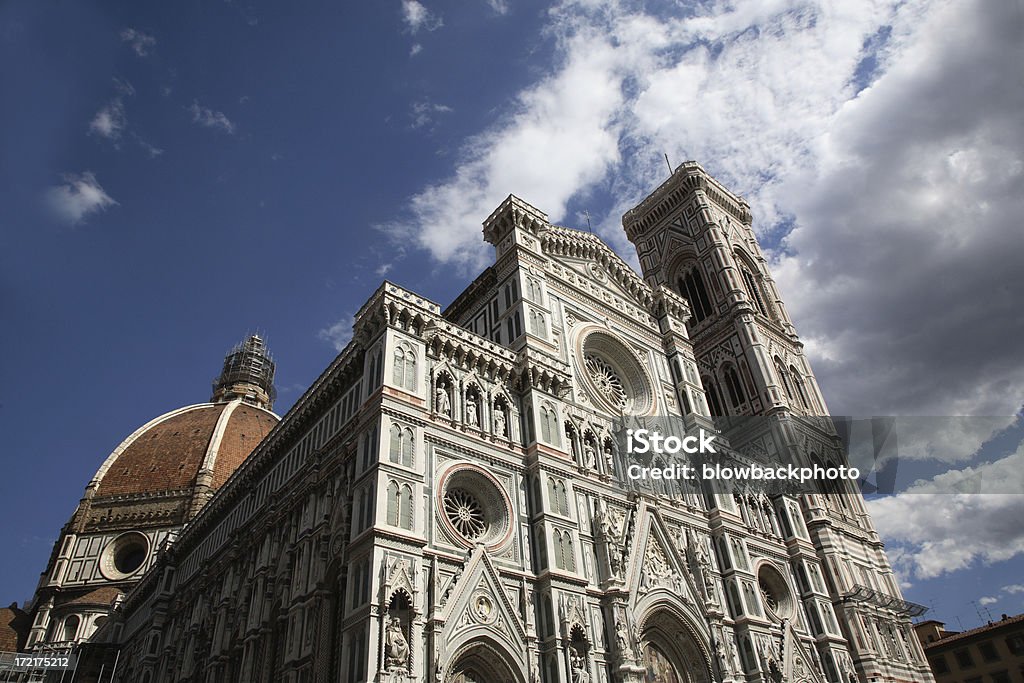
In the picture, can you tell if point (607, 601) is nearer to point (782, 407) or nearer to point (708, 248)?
point (782, 407)

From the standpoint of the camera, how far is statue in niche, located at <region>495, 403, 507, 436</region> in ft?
87.5

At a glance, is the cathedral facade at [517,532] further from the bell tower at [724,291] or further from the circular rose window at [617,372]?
the bell tower at [724,291]

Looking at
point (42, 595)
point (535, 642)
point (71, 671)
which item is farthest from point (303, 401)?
point (42, 595)

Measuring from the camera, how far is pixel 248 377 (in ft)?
313

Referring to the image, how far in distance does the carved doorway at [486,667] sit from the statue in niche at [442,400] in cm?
794

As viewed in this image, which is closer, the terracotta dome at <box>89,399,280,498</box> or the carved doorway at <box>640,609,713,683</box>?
the carved doorway at <box>640,609,713,683</box>

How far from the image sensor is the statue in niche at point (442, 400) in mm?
25344

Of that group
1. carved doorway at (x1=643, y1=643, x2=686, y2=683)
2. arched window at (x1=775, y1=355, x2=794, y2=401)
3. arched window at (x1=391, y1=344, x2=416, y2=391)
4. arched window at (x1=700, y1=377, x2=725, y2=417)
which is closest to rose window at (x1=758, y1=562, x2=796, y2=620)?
carved doorway at (x1=643, y1=643, x2=686, y2=683)

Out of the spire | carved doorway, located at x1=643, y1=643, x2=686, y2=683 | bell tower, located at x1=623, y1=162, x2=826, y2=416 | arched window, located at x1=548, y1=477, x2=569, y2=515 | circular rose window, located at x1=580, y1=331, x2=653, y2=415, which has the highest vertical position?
the spire

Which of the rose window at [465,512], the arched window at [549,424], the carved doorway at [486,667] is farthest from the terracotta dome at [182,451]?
the carved doorway at [486,667]

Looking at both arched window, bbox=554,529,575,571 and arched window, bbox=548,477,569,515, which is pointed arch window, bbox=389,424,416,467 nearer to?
arched window, bbox=548,477,569,515

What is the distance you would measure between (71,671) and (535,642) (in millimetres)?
34026

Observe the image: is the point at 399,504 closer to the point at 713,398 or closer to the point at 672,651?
the point at 672,651

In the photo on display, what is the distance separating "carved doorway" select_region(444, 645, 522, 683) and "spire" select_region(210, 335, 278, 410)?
79.3 m
